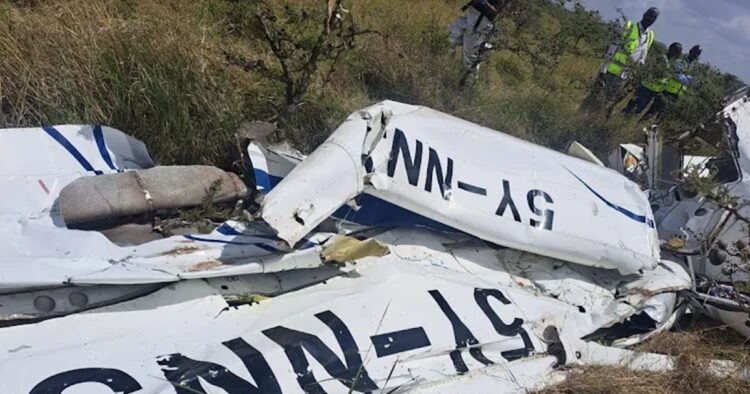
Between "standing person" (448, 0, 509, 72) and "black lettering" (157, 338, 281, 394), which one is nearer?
"black lettering" (157, 338, 281, 394)

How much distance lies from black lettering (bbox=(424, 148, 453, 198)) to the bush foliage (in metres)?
1.34

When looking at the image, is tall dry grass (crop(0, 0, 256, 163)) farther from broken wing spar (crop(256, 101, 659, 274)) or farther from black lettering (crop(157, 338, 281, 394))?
black lettering (crop(157, 338, 281, 394))

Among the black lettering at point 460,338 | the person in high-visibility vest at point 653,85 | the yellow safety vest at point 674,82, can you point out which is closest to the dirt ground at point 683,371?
the black lettering at point 460,338

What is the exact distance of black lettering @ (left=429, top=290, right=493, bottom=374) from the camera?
2.68 m

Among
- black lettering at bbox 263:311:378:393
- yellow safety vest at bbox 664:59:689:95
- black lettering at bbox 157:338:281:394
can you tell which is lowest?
black lettering at bbox 157:338:281:394

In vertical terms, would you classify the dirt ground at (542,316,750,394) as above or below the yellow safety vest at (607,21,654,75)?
below

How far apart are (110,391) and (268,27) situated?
2.88 metres

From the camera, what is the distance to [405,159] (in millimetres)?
3080

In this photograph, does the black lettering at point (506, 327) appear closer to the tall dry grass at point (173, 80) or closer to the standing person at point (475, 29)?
the tall dry grass at point (173, 80)

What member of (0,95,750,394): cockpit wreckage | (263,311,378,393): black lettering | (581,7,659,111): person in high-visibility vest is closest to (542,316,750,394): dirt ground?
(0,95,750,394): cockpit wreckage

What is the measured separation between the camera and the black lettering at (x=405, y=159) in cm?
304

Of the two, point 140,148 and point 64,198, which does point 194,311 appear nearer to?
point 64,198

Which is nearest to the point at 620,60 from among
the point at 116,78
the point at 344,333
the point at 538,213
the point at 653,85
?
the point at 653,85

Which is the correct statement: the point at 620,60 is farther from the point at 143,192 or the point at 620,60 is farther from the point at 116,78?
the point at 143,192
